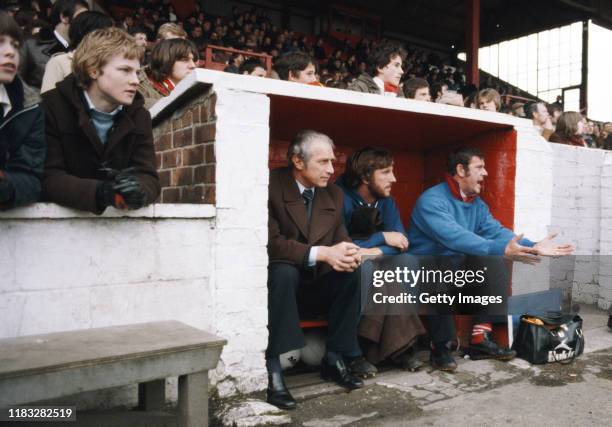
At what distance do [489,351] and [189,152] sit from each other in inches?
101

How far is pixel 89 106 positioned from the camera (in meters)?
2.66

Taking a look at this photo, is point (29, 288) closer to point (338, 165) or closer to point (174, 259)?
point (174, 259)

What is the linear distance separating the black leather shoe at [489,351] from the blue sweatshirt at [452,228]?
0.72 metres

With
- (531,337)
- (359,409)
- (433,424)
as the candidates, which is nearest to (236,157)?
(359,409)

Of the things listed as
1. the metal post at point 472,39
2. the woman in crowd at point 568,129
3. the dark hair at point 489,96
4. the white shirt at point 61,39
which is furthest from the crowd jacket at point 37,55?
the metal post at point 472,39

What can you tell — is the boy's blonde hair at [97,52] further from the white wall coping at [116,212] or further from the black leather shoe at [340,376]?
the black leather shoe at [340,376]

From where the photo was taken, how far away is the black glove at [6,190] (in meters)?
2.19

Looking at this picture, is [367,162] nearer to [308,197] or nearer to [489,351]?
[308,197]

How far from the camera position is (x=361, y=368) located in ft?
11.4

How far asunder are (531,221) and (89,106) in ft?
11.3

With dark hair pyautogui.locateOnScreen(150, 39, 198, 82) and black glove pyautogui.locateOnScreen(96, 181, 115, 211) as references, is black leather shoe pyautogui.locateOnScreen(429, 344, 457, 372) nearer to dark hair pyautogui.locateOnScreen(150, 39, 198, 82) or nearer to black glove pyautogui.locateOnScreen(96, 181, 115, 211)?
black glove pyautogui.locateOnScreen(96, 181, 115, 211)

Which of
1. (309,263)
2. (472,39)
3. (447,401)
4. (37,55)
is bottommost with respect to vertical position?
(447,401)

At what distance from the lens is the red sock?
4.03 m

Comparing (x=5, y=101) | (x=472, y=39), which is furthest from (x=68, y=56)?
(x=472, y=39)
